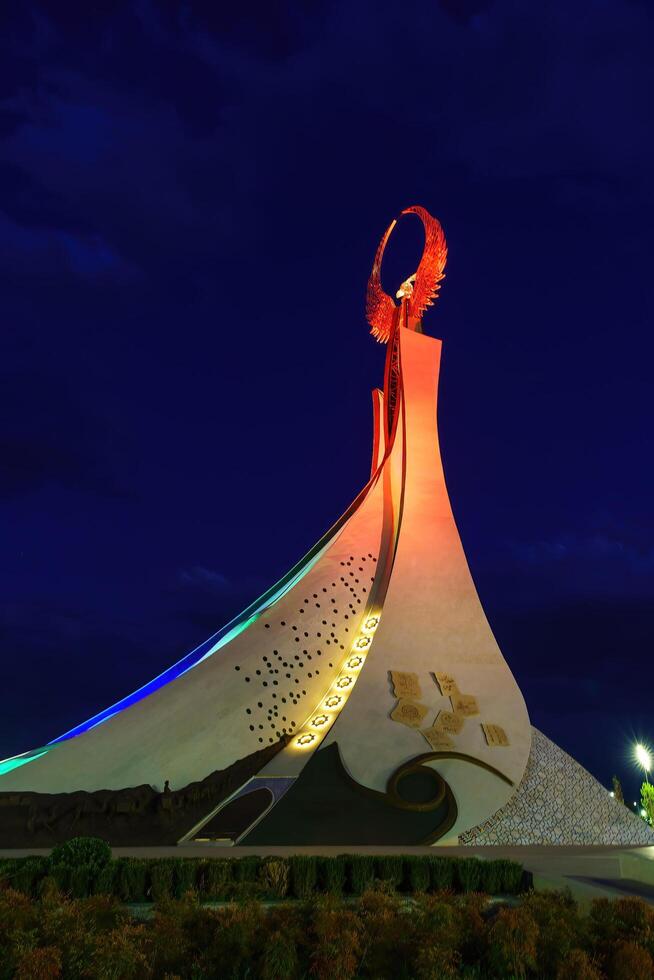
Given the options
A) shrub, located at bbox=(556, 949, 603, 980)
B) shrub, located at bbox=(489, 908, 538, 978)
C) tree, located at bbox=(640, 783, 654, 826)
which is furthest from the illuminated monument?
tree, located at bbox=(640, 783, 654, 826)

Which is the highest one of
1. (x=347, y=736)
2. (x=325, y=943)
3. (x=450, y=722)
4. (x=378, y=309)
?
(x=378, y=309)

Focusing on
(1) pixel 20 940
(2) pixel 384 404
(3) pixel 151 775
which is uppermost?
(2) pixel 384 404

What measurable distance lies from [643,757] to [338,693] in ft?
29.6

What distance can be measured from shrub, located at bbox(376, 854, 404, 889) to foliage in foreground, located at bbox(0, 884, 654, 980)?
98.8 inches

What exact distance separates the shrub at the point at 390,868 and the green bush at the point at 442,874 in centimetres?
29

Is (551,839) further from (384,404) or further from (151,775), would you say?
(384,404)

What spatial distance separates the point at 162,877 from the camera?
21.5 feet

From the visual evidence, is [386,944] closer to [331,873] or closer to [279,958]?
[279,958]

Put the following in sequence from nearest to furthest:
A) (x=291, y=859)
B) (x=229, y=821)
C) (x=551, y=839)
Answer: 1. (x=291, y=859)
2. (x=229, y=821)
3. (x=551, y=839)

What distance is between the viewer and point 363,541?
514 inches

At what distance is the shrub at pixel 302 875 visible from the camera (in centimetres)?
684

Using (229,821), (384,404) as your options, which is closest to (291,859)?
(229,821)

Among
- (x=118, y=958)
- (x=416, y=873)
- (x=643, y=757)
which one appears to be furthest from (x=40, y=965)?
(x=643, y=757)

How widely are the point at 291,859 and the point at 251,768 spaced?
340cm
